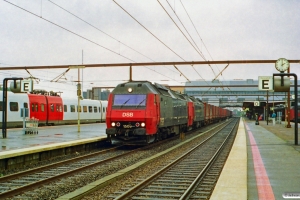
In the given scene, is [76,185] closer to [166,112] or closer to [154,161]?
[154,161]

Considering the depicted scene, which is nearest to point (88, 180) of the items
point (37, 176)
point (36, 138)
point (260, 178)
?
point (37, 176)

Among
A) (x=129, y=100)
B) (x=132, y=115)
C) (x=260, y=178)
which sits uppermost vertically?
(x=129, y=100)

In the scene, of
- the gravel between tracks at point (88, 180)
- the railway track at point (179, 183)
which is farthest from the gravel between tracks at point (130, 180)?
the railway track at point (179, 183)

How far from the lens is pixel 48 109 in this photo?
1271 inches

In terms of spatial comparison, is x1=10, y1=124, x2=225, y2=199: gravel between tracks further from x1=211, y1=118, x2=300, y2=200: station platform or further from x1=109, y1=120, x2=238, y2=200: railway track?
x1=211, y1=118, x2=300, y2=200: station platform

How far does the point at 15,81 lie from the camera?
18281 mm

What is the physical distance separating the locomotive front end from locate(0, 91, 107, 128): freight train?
1265 centimetres

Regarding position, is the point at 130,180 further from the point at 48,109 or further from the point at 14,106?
the point at 48,109

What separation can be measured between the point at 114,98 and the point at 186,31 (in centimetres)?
474

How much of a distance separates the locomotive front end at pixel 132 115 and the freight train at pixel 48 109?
41.5 ft

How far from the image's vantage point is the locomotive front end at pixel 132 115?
16547mm

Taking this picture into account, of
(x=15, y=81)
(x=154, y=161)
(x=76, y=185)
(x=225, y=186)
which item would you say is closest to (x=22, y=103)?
(x=15, y=81)

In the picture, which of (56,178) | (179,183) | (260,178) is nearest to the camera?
(260,178)

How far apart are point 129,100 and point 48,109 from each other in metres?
17.0
